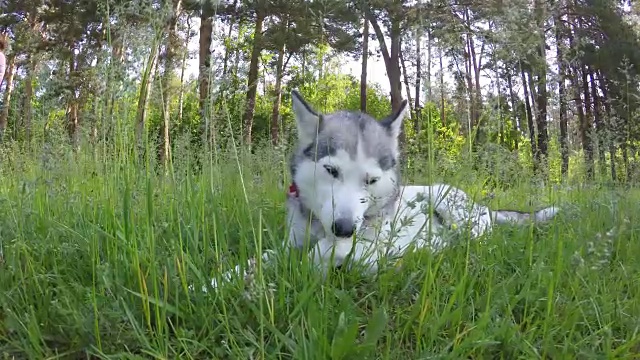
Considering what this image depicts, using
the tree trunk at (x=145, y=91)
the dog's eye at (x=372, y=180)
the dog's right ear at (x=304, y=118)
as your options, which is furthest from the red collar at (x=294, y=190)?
the tree trunk at (x=145, y=91)

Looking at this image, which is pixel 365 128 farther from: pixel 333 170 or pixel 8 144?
pixel 8 144

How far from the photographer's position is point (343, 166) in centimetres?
239

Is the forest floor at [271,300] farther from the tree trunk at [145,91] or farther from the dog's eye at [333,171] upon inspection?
the dog's eye at [333,171]

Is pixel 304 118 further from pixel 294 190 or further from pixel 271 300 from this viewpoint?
pixel 271 300

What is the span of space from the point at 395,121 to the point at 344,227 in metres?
0.95

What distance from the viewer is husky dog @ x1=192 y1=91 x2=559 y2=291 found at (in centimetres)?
216

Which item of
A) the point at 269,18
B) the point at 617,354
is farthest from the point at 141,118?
the point at 269,18

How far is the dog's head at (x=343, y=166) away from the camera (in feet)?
7.41

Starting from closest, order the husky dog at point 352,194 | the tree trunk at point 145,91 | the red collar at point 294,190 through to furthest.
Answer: the tree trunk at point 145,91 → the husky dog at point 352,194 → the red collar at point 294,190

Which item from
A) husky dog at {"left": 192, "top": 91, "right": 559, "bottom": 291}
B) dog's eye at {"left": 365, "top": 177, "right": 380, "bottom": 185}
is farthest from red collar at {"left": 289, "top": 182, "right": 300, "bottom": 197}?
dog's eye at {"left": 365, "top": 177, "right": 380, "bottom": 185}

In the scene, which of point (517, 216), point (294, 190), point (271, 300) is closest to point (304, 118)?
point (294, 190)

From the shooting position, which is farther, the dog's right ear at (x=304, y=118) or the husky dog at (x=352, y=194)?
the dog's right ear at (x=304, y=118)

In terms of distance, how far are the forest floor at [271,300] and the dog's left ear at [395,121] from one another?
0.59 m

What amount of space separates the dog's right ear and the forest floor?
0.68 meters
